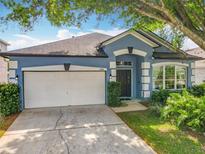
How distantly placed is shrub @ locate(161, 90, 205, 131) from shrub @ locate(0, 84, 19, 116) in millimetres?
8113

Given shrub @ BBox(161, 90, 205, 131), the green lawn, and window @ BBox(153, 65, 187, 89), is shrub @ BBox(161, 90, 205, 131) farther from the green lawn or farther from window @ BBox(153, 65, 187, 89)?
window @ BBox(153, 65, 187, 89)

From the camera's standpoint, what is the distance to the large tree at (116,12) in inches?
266

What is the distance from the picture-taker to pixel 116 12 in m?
8.98

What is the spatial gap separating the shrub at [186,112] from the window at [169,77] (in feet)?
15.7

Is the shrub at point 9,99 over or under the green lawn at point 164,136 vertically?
over

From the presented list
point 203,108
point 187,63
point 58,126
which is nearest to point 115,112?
point 58,126

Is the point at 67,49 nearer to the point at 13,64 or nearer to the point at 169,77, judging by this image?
the point at 13,64

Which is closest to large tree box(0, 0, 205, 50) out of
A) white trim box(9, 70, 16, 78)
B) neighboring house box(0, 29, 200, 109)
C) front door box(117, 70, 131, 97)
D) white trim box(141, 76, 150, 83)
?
neighboring house box(0, 29, 200, 109)

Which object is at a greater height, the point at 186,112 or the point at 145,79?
the point at 145,79

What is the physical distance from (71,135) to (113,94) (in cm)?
533

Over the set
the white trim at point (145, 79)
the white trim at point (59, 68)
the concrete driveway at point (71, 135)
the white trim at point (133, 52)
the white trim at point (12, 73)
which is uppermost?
the white trim at point (133, 52)

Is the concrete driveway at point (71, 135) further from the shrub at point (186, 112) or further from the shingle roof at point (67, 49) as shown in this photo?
the shingle roof at point (67, 49)

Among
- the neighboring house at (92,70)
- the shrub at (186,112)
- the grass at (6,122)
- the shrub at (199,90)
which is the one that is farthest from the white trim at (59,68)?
the shrub at (199,90)

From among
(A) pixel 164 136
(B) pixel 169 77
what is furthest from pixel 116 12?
(B) pixel 169 77
